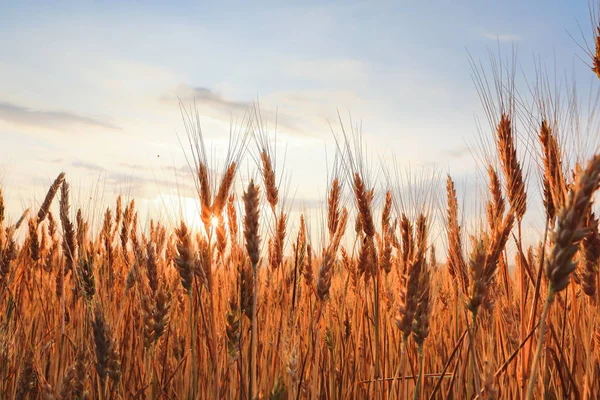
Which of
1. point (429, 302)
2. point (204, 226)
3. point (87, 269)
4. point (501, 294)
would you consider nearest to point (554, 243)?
point (429, 302)

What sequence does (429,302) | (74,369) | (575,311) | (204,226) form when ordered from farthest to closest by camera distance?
1. (575,311)
2. (204,226)
3. (74,369)
4. (429,302)

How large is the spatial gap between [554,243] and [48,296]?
15.4ft

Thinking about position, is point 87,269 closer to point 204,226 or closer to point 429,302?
point 204,226

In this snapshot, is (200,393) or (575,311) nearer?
(575,311)

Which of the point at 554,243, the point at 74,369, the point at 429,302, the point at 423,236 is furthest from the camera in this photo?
the point at 423,236

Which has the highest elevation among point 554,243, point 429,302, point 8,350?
point 554,243

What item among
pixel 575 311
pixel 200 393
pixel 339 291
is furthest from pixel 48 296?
pixel 575 311

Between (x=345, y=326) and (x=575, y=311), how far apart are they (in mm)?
1741

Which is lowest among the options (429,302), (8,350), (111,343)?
(8,350)

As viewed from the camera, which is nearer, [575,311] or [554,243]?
[554,243]

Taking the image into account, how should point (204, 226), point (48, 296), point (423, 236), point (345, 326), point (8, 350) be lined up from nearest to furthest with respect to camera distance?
point (423, 236)
point (204, 226)
point (8, 350)
point (345, 326)
point (48, 296)

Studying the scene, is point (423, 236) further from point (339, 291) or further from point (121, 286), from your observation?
point (121, 286)

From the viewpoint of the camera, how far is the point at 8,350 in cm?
277

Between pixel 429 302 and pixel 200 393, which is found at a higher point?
pixel 429 302
